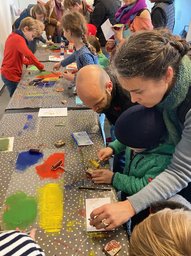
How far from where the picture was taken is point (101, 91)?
1.37 m

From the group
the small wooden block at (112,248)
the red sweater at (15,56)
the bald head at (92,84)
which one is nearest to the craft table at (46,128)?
the bald head at (92,84)

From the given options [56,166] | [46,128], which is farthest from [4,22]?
[56,166]

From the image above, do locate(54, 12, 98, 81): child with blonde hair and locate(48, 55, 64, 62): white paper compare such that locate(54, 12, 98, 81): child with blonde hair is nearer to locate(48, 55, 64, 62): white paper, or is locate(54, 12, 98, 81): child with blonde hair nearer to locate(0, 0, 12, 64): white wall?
locate(48, 55, 64, 62): white paper

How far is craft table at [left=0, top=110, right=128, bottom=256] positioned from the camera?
0.90 meters

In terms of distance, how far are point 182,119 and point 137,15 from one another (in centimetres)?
181

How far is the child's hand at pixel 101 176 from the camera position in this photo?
3.79 feet

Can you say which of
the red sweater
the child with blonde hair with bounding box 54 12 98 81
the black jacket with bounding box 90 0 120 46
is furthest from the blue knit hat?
the black jacket with bounding box 90 0 120 46

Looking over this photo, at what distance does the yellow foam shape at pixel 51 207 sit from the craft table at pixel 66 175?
0.02 meters

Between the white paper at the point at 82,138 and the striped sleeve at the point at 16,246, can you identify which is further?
the white paper at the point at 82,138

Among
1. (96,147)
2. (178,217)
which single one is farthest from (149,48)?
(96,147)

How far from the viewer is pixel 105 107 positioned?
1417 mm

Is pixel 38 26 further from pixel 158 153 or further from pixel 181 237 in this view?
pixel 181 237

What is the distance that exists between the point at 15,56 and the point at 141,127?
7.49 ft

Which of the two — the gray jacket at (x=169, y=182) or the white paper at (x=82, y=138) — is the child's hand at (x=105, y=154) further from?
the gray jacket at (x=169, y=182)
